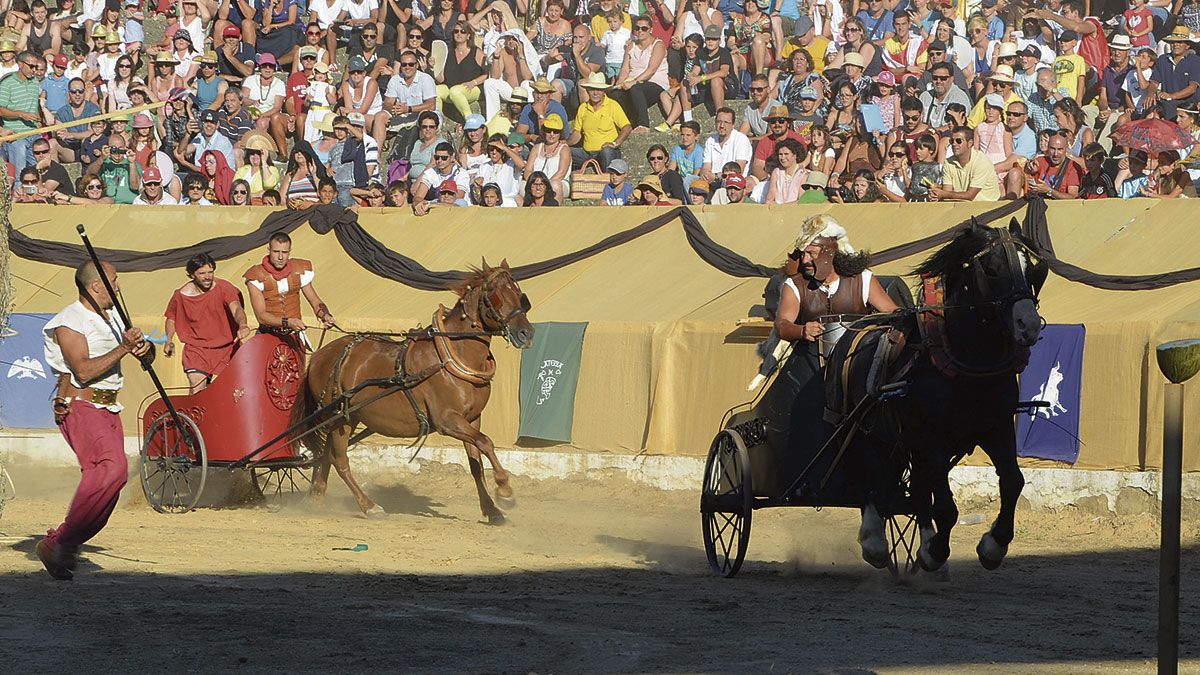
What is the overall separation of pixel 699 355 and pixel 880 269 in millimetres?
1918

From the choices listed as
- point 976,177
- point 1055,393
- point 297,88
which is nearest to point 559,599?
point 1055,393

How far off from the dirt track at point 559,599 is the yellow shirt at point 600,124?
6.22 metres

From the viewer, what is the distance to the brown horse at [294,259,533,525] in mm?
13984

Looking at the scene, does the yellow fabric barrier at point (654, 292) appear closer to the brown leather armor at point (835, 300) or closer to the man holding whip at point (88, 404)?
the brown leather armor at point (835, 300)

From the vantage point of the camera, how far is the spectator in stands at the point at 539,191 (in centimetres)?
1916

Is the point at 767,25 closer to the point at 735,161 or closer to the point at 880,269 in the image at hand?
the point at 735,161

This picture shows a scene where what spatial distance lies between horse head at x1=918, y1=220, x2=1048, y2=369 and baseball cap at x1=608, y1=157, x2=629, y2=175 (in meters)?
10.4

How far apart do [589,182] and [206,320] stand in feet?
18.6

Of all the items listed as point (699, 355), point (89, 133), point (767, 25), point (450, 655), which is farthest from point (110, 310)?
point (89, 133)

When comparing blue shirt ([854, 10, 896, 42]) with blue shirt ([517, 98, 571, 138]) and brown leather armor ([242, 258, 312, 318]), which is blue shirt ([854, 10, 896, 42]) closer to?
blue shirt ([517, 98, 571, 138])

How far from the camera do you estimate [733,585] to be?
1023 centimetres

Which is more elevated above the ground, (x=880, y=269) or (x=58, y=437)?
(x=880, y=269)

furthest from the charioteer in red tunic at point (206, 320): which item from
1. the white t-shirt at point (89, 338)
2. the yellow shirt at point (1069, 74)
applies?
the yellow shirt at point (1069, 74)

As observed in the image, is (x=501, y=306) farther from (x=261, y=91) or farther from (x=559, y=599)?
(x=261, y=91)
